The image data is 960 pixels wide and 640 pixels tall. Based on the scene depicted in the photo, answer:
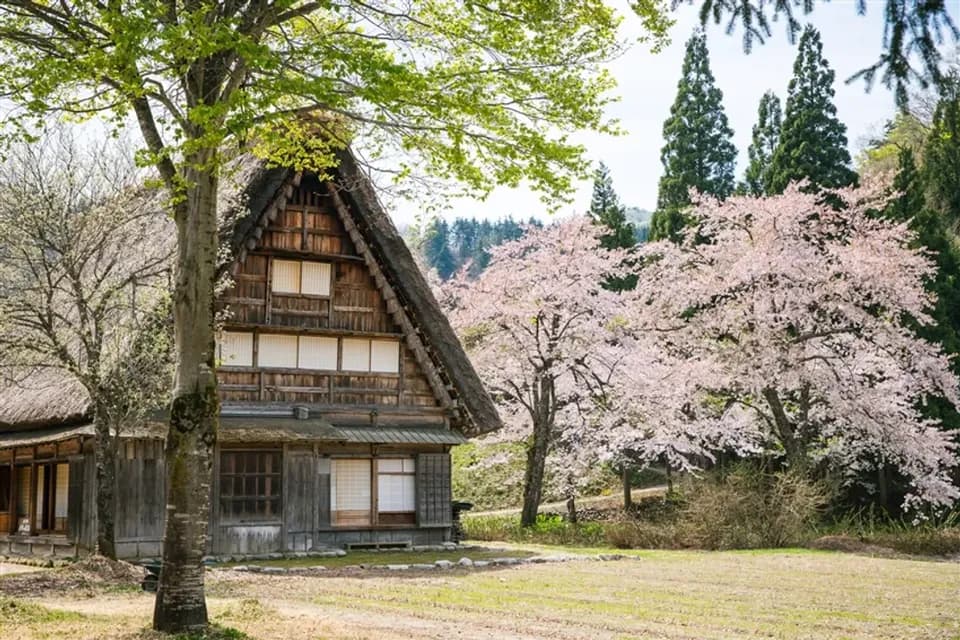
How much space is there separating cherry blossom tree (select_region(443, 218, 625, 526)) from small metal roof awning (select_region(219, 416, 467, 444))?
6.16m

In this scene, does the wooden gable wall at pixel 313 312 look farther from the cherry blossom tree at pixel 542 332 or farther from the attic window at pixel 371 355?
the cherry blossom tree at pixel 542 332

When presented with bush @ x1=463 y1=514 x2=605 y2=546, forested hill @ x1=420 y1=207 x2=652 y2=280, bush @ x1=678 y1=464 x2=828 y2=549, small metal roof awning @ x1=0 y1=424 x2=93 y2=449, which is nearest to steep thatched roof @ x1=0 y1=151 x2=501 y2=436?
small metal roof awning @ x1=0 y1=424 x2=93 y2=449

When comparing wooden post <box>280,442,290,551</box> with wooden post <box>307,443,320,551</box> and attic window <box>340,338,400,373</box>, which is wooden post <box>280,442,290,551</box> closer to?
wooden post <box>307,443,320,551</box>

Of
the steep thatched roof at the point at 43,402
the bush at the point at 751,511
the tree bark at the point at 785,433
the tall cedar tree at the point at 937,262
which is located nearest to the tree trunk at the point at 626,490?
the tree bark at the point at 785,433

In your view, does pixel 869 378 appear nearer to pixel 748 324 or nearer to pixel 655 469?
pixel 748 324

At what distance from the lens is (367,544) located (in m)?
21.3

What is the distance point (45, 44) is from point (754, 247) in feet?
68.2

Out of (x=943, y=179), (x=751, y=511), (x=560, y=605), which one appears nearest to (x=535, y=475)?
(x=751, y=511)

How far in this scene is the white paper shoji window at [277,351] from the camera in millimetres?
20750

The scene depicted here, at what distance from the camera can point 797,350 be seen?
25562mm

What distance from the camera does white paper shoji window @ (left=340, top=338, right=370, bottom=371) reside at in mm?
21656

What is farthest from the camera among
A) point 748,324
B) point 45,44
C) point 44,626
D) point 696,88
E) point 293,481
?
point 696,88

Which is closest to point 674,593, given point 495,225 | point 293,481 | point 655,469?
point 293,481

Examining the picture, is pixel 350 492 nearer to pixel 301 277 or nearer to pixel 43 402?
pixel 301 277
